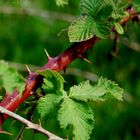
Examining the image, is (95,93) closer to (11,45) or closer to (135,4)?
(135,4)

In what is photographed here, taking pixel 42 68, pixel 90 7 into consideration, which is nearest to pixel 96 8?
pixel 90 7

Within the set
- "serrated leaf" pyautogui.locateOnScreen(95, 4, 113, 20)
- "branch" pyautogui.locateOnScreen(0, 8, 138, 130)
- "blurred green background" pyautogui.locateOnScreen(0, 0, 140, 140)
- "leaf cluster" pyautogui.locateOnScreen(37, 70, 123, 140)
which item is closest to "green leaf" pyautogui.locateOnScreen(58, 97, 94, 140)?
"leaf cluster" pyautogui.locateOnScreen(37, 70, 123, 140)

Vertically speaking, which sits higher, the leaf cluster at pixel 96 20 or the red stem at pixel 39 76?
the leaf cluster at pixel 96 20

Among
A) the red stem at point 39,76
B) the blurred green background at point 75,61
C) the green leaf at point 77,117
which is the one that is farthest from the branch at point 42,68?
the blurred green background at point 75,61

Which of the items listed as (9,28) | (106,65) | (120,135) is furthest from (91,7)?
(9,28)

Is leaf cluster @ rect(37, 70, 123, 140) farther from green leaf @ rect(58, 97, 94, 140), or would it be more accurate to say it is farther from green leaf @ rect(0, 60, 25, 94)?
green leaf @ rect(0, 60, 25, 94)

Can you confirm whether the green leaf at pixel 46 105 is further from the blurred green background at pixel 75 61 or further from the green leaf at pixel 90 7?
the blurred green background at pixel 75 61

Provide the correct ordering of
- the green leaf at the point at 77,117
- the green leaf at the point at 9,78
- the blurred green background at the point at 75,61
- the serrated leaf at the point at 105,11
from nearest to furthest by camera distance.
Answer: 1. the green leaf at the point at 9,78
2. the green leaf at the point at 77,117
3. the serrated leaf at the point at 105,11
4. the blurred green background at the point at 75,61
